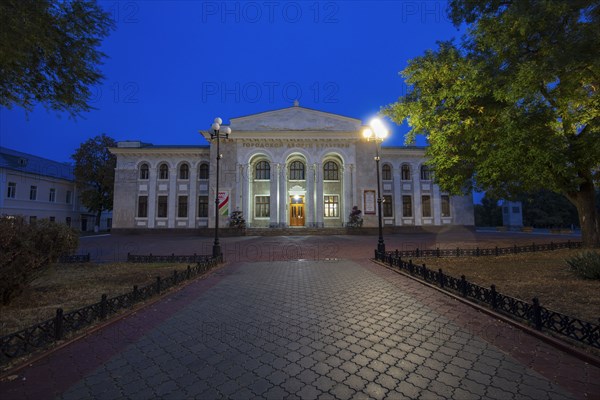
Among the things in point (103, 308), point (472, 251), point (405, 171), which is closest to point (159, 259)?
point (103, 308)

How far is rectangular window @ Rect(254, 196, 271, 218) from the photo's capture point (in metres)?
32.0

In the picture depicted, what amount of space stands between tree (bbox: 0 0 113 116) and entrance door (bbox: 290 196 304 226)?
2425 centimetres

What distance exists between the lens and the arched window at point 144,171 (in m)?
32.8

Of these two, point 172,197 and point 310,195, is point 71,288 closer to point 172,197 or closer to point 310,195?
point 310,195

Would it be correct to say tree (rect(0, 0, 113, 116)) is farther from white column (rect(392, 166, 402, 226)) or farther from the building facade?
white column (rect(392, 166, 402, 226))

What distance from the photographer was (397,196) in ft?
108

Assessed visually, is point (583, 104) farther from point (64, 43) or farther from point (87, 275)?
point (87, 275)

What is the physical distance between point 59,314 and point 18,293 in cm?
310

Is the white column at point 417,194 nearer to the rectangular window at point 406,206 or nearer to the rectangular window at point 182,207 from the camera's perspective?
the rectangular window at point 406,206

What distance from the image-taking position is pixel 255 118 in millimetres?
32000

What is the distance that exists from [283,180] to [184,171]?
1193 cm

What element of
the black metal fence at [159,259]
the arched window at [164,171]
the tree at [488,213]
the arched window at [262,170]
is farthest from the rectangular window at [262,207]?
the tree at [488,213]

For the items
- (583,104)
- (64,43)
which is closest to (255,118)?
(64,43)

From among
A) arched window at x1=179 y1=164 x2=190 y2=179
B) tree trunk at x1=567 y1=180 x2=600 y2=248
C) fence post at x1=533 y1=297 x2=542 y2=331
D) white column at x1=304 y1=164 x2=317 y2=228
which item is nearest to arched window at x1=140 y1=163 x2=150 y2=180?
arched window at x1=179 y1=164 x2=190 y2=179
